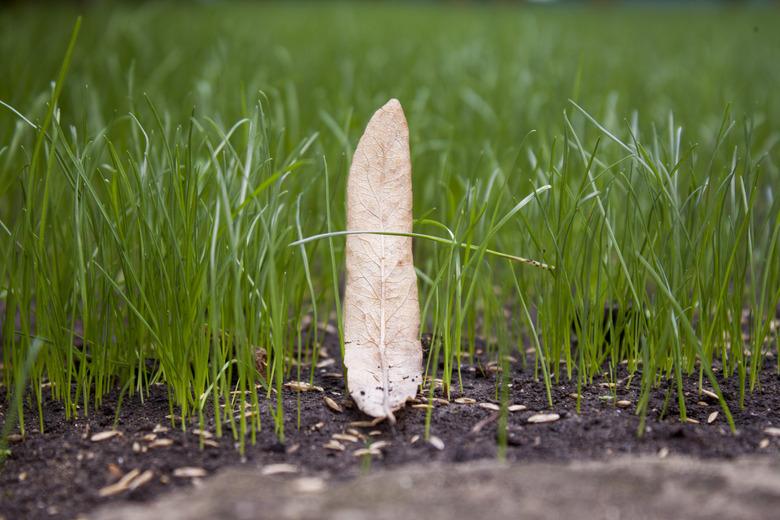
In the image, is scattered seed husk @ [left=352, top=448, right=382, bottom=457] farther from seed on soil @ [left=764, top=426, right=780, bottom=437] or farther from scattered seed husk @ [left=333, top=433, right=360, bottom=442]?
seed on soil @ [left=764, top=426, right=780, bottom=437]

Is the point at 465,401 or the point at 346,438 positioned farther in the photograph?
the point at 465,401

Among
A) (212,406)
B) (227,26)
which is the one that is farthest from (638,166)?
(227,26)

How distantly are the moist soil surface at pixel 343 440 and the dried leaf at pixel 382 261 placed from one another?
0.33ft

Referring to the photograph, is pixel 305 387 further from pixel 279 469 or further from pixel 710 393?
pixel 710 393

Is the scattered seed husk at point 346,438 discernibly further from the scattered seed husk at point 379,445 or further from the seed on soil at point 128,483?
the seed on soil at point 128,483

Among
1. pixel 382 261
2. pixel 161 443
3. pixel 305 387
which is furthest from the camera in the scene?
pixel 305 387

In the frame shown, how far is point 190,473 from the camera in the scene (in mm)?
1048

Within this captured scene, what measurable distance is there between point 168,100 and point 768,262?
2349 mm

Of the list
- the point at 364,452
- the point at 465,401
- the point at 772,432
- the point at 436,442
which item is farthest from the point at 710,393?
the point at 364,452

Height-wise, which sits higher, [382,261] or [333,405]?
[382,261]

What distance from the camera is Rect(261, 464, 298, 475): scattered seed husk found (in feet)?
3.38

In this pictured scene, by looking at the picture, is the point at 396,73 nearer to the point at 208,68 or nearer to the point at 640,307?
the point at 208,68

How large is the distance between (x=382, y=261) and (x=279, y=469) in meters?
0.40

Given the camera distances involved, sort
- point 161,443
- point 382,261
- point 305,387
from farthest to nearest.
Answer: point 305,387, point 382,261, point 161,443
